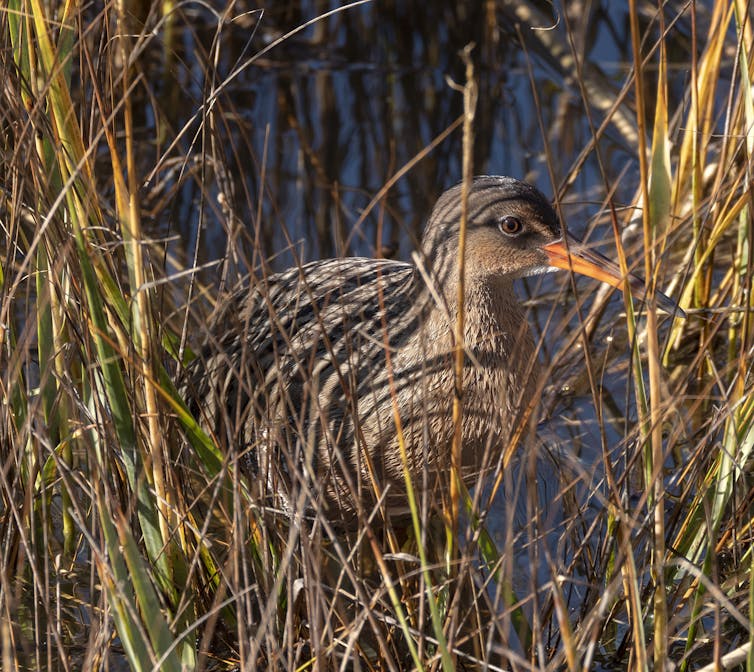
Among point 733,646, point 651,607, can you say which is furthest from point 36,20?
point 733,646

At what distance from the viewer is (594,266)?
297 cm

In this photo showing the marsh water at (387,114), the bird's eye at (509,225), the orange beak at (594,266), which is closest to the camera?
the orange beak at (594,266)

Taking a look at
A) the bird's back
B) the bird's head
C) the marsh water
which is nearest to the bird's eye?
the bird's head

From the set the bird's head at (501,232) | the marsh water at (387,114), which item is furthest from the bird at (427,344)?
the marsh water at (387,114)

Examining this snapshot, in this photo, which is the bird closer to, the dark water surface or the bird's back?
the bird's back

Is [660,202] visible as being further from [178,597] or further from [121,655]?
[121,655]

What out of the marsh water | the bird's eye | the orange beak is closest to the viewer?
the orange beak

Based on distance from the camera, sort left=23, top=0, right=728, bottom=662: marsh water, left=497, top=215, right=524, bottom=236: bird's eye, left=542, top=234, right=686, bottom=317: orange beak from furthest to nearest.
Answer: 1. left=23, top=0, right=728, bottom=662: marsh water
2. left=497, top=215, right=524, bottom=236: bird's eye
3. left=542, top=234, right=686, bottom=317: orange beak

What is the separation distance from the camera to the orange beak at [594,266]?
2.86 metres

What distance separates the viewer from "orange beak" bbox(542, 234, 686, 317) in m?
2.86

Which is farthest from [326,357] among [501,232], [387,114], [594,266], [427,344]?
[387,114]

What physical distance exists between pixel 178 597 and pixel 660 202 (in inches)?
55.2

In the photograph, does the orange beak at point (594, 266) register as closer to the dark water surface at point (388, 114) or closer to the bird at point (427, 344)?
the bird at point (427, 344)

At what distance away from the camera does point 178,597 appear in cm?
261
